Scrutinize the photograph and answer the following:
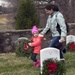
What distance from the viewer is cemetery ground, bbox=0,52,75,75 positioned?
→ 7.69 metres

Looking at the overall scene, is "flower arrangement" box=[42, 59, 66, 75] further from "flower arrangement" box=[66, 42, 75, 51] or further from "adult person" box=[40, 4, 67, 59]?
"flower arrangement" box=[66, 42, 75, 51]

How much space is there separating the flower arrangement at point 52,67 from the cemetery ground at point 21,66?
0.96 meters

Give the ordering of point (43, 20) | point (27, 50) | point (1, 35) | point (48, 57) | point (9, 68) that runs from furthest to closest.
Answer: point (43, 20) < point (1, 35) < point (27, 50) < point (9, 68) < point (48, 57)

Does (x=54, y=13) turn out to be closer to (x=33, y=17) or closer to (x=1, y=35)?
(x=1, y=35)

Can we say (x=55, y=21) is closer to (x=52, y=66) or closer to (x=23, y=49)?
(x=52, y=66)

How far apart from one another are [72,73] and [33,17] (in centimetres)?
791

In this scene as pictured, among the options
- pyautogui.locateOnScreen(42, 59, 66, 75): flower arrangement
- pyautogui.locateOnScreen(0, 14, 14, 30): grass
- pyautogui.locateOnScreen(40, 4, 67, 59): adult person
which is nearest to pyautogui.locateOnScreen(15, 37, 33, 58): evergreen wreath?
pyautogui.locateOnScreen(40, 4, 67, 59): adult person

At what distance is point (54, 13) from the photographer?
7641 millimetres

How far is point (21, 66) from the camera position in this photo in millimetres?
8438

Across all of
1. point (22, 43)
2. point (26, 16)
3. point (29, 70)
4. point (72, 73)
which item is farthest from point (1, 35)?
point (72, 73)

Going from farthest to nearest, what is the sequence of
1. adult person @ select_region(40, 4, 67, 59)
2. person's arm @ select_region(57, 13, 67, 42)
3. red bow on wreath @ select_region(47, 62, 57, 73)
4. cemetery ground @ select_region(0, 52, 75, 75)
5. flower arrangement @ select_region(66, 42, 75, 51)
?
flower arrangement @ select_region(66, 42, 75, 51), cemetery ground @ select_region(0, 52, 75, 75), adult person @ select_region(40, 4, 67, 59), person's arm @ select_region(57, 13, 67, 42), red bow on wreath @ select_region(47, 62, 57, 73)

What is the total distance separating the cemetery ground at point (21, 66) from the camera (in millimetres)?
7695

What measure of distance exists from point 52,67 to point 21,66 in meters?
2.11

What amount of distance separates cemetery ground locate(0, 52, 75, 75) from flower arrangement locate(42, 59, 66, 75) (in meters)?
0.96
